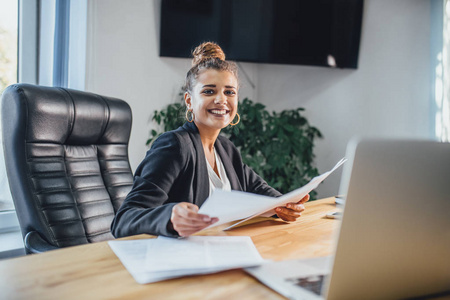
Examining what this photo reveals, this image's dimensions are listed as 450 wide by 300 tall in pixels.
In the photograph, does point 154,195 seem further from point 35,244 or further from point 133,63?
point 133,63

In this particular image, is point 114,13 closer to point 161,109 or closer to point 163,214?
point 161,109

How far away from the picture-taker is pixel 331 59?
279cm

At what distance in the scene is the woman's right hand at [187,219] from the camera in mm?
745

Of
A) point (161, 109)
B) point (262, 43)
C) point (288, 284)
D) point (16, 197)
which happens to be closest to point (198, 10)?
point (262, 43)

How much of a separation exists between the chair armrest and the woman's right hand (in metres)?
0.59

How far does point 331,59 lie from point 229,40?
75 centimetres

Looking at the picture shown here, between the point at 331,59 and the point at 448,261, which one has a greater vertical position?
the point at 331,59

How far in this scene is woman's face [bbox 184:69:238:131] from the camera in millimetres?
1311

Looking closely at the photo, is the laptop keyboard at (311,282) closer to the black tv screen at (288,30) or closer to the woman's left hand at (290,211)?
the woman's left hand at (290,211)

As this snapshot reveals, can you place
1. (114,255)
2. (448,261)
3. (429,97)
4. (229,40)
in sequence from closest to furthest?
(448,261), (114,255), (429,97), (229,40)

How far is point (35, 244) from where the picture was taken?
3.88ft

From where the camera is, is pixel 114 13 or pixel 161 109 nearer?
pixel 114 13

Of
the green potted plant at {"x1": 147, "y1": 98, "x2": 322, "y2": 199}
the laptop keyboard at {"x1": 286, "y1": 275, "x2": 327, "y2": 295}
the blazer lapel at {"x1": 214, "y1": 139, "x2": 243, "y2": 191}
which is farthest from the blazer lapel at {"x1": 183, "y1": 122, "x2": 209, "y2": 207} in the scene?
the green potted plant at {"x1": 147, "y1": 98, "x2": 322, "y2": 199}

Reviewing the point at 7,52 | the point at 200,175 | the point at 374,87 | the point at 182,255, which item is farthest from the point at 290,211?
the point at 374,87
